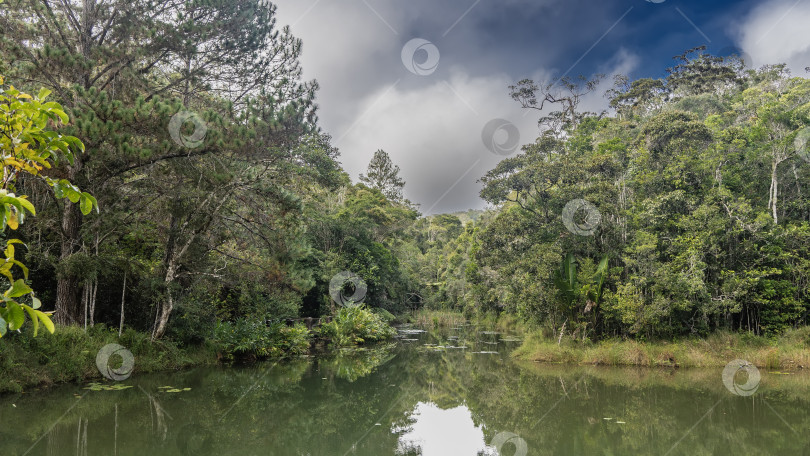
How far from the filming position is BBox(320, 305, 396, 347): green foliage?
18.8m

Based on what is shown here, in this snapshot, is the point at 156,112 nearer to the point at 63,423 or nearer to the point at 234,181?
the point at 234,181

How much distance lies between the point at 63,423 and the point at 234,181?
5.36 m

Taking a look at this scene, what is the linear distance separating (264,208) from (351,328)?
9152 millimetres

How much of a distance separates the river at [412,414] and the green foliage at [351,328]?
20.7 ft

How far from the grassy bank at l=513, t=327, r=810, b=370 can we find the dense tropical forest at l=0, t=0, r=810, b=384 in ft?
1.70

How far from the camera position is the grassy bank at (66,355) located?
8.24m

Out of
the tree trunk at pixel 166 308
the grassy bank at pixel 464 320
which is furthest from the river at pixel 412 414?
the grassy bank at pixel 464 320

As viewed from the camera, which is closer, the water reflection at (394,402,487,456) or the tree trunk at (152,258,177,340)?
the water reflection at (394,402,487,456)

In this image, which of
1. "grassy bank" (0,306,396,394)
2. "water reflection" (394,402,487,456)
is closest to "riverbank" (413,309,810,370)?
"water reflection" (394,402,487,456)

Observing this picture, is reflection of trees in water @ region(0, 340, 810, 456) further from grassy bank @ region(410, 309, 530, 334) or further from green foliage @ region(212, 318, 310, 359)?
grassy bank @ region(410, 309, 530, 334)

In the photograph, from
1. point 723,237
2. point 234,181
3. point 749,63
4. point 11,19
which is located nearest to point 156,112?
point 234,181

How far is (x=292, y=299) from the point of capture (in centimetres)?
1764

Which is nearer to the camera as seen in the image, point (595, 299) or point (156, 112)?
point (156, 112)

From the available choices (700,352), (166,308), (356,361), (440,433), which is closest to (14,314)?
(440,433)
